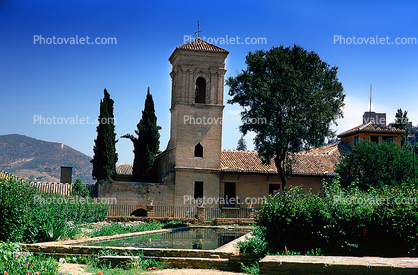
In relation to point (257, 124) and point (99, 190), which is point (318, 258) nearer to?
point (257, 124)

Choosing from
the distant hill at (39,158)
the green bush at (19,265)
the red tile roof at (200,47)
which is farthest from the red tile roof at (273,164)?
the distant hill at (39,158)

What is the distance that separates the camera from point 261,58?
2506 cm

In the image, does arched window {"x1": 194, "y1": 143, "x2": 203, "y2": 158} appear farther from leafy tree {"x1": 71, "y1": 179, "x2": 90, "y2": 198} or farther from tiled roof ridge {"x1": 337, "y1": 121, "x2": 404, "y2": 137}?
tiled roof ridge {"x1": 337, "y1": 121, "x2": 404, "y2": 137}

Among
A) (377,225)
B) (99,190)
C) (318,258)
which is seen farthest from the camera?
(99,190)

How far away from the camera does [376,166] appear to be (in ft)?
89.0

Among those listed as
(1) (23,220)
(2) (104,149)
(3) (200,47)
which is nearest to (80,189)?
(2) (104,149)

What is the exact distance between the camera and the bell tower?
28.3 m

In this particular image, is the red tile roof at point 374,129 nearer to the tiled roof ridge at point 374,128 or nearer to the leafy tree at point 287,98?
the tiled roof ridge at point 374,128

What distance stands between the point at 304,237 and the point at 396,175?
65.2ft

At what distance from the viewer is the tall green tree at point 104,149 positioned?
89.5ft

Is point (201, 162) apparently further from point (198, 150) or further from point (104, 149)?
point (104, 149)

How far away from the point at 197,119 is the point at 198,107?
84cm

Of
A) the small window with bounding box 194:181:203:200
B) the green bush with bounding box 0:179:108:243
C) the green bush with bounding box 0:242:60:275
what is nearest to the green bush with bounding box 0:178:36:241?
the green bush with bounding box 0:179:108:243

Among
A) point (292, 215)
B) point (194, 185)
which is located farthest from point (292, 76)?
point (292, 215)
